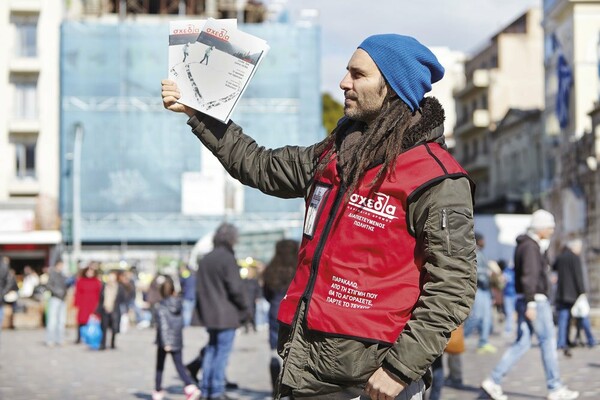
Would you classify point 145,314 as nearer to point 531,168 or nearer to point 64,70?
point 64,70

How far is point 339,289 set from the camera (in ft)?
13.3

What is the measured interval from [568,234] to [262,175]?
128 feet

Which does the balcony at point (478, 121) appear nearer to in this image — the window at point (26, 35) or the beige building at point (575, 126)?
the beige building at point (575, 126)

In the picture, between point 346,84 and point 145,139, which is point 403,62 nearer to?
point 346,84

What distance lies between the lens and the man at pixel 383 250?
3.99 meters

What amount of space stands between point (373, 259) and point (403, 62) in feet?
2.14

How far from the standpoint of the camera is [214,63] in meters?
4.61

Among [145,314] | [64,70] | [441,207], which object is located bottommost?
[145,314]

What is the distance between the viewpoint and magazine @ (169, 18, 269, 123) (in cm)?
456

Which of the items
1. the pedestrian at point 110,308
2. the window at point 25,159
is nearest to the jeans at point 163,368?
the pedestrian at point 110,308

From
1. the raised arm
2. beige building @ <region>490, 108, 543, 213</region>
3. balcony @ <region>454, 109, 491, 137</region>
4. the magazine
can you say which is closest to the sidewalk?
the raised arm

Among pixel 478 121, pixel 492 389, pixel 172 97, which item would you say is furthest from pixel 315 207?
pixel 478 121

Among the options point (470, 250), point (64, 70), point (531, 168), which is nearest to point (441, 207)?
point (470, 250)

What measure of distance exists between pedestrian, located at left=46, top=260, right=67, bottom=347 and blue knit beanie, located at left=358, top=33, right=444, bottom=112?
69.2ft
